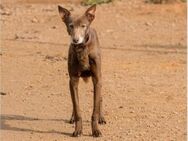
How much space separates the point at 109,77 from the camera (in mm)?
10984

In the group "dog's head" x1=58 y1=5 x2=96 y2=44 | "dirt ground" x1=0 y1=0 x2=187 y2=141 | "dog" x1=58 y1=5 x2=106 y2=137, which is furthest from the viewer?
"dirt ground" x1=0 y1=0 x2=187 y2=141

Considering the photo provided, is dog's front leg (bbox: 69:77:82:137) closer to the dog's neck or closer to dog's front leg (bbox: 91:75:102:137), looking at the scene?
dog's front leg (bbox: 91:75:102:137)

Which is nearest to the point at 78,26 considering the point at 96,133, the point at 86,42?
the point at 86,42

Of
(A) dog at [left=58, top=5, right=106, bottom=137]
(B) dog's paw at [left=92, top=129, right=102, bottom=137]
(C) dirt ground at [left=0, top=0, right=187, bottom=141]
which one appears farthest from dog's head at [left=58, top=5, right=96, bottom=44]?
(C) dirt ground at [left=0, top=0, right=187, bottom=141]

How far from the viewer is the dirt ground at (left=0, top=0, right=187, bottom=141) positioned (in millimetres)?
8141

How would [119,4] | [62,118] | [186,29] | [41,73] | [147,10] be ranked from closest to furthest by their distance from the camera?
1. [62,118]
2. [41,73]
3. [186,29]
4. [147,10]
5. [119,4]

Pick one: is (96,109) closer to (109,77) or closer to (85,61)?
(85,61)

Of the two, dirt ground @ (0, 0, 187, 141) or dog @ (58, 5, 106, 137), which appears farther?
dirt ground @ (0, 0, 187, 141)

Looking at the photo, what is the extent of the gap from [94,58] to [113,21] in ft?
32.6

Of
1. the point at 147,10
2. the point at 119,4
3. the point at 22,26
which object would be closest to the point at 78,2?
the point at 119,4

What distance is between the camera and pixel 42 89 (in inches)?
398

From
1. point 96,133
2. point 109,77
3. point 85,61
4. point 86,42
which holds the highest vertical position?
point 86,42

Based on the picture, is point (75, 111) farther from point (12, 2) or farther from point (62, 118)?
point (12, 2)

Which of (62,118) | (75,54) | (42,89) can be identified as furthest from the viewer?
(42,89)
